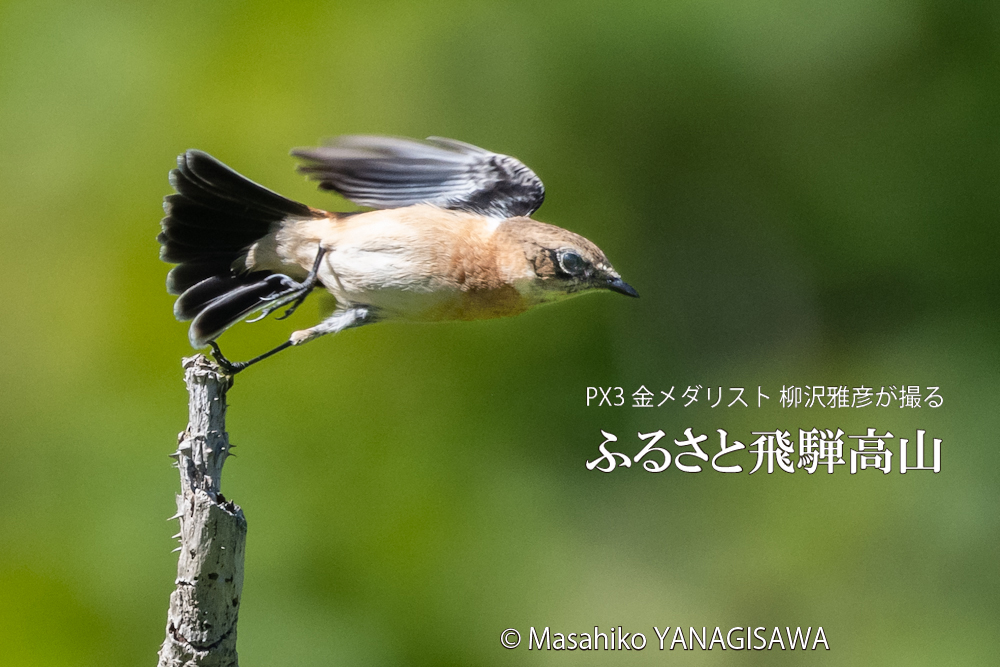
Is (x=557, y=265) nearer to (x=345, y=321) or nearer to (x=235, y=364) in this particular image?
(x=345, y=321)

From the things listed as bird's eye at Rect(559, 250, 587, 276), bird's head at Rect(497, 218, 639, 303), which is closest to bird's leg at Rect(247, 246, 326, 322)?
bird's head at Rect(497, 218, 639, 303)

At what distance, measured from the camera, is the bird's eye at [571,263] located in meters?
2.44

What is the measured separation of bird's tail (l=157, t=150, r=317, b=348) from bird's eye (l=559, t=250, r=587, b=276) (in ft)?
2.26

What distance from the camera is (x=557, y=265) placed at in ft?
8.00

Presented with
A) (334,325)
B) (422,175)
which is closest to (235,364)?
(334,325)

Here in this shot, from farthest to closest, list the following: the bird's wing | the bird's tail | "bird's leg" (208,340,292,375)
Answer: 1. the bird's wing
2. the bird's tail
3. "bird's leg" (208,340,292,375)

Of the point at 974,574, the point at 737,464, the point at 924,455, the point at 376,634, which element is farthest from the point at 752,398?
the point at 376,634

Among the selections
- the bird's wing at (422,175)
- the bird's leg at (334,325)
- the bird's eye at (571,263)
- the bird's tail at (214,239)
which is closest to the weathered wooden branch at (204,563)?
the bird's leg at (334,325)

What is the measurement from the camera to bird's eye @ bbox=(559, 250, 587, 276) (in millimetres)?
2441

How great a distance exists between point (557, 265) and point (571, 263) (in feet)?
0.12

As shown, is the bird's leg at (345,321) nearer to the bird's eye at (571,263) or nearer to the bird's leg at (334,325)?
the bird's leg at (334,325)

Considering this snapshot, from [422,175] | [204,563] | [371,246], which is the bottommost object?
[204,563]

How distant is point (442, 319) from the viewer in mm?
2355

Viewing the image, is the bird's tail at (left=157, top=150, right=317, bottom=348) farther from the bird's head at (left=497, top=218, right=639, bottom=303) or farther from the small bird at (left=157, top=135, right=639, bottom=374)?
the bird's head at (left=497, top=218, right=639, bottom=303)
